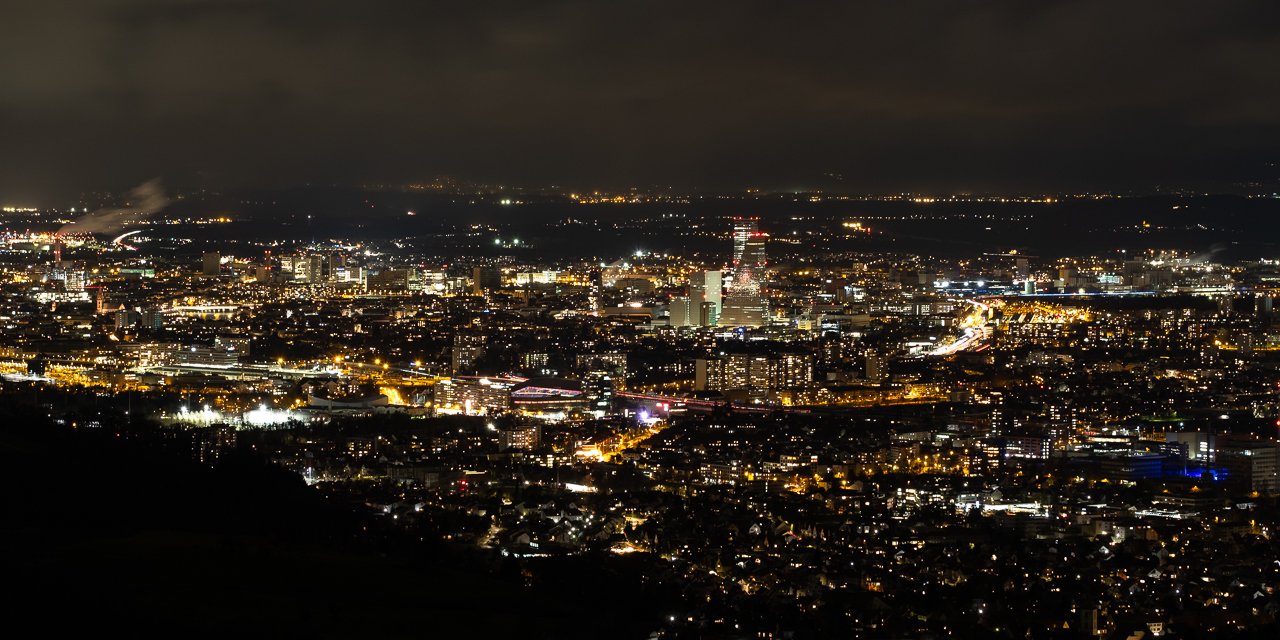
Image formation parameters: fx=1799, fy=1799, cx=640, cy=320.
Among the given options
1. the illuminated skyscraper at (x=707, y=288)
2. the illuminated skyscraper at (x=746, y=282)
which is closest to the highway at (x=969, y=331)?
the illuminated skyscraper at (x=746, y=282)

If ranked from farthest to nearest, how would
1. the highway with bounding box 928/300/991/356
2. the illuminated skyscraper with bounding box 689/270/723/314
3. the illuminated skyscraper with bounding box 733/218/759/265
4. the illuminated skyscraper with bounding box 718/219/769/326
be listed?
the illuminated skyscraper with bounding box 733/218/759/265 → the illuminated skyscraper with bounding box 689/270/723/314 → the illuminated skyscraper with bounding box 718/219/769/326 → the highway with bounding box 928/300/991/356

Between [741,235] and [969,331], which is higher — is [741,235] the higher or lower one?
the higher one

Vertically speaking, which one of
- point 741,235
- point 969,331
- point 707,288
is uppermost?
point 741,235

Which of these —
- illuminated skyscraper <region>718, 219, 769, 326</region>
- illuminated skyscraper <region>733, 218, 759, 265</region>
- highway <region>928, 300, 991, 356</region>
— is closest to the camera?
highway <region>928, 300, 991, 356</region>

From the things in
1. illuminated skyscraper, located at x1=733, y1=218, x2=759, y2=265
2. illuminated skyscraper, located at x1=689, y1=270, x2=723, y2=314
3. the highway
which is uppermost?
illuminated skyscraper, located at x1=733, y1=218, x2=759, y2=265

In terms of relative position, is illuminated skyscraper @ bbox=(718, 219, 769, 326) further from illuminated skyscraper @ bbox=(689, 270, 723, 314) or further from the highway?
the highway

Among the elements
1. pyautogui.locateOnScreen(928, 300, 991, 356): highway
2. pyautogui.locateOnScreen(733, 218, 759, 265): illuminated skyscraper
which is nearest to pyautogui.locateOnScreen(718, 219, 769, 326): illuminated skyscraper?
pyautogui.locateOnScreen(733, 218, 759, 265): illuminated skyscraper

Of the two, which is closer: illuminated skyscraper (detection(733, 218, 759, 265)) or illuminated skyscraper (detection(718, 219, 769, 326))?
illuminated skyscraper (detection(718, 219, 769, 326))

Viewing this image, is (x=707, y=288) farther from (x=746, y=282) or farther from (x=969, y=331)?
(x=969, y=331)

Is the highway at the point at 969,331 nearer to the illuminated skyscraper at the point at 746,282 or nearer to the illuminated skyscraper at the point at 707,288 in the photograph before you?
the illuminated skyscraper at the point at 746,282

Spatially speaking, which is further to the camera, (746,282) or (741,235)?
(741,235)

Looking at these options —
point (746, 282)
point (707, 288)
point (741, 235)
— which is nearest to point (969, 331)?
point (707, 288)
